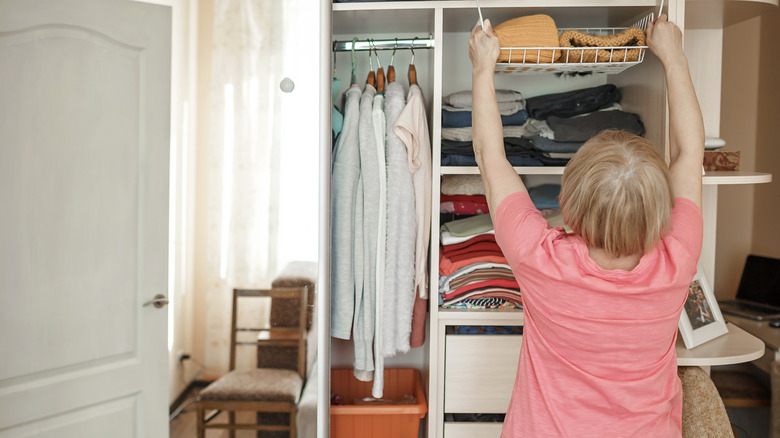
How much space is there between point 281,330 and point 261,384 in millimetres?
155

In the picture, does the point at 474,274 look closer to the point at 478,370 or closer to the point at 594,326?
the point at 478,370

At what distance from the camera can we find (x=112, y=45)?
1430 millimetres

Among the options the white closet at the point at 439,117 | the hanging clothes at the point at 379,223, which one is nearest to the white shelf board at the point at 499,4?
the white closet at the point at 439,117

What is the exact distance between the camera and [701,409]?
1.72 m

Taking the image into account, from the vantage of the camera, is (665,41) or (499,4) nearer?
(665,41)


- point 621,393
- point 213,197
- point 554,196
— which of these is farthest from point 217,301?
point 554,196

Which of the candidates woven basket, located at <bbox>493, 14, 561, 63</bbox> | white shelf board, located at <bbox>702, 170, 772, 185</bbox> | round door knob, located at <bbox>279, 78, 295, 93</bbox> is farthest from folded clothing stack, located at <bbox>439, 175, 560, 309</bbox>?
round door knob, located at <bbox>279, 78, 295, 93</bbox>

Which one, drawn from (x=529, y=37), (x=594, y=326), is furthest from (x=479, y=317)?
(x=529, y=37)

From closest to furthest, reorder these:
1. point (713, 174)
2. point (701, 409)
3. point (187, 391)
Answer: point (187, 391)
point (701, 409)
point (713, 174)

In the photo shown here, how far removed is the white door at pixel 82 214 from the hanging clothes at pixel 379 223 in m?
0.63

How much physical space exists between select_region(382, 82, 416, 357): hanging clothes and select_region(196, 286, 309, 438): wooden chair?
319 millimetres

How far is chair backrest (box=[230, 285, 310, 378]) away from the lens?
158cm

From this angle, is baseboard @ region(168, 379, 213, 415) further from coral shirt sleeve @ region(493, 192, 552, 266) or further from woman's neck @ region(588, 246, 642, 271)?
woman's neck @ region(588, 246, 642, 271)

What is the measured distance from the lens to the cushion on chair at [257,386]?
1592 millimetres
